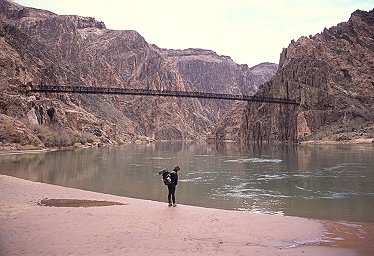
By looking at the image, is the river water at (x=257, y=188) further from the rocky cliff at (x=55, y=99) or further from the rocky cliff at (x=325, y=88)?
the rocky cliff at (x=325, y=88)

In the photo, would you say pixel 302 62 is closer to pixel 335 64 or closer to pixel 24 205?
pixel 335 64

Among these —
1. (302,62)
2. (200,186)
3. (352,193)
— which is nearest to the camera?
(352,193)

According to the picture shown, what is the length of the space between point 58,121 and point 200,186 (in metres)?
58.3

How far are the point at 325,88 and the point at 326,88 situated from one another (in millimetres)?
333

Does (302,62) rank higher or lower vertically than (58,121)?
higher

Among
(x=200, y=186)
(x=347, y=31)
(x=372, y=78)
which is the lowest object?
(x=200, y=186)

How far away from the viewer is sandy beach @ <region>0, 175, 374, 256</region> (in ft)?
26.6

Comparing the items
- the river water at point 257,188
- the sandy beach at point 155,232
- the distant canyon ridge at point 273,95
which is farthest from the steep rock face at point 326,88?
the sandy beach at point 155,232

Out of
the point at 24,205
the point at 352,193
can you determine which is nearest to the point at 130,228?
the point at 24,205

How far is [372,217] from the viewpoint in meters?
12.5

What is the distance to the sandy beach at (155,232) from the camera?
8.12 meters

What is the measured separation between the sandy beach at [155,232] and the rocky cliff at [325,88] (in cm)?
6463

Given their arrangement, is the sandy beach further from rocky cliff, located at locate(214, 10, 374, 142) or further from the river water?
rocky cliff, located at locate(214, 10, 374, 142)

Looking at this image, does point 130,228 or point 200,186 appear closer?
point 130,228
